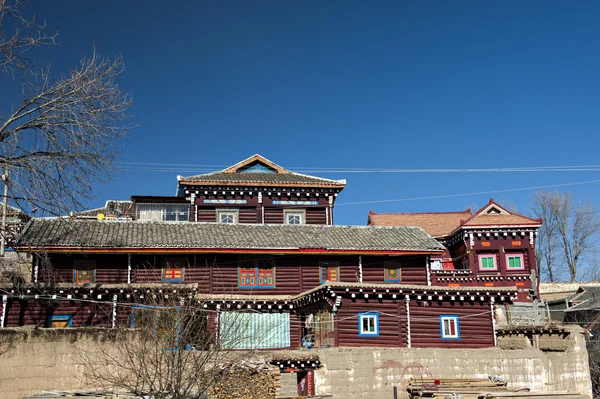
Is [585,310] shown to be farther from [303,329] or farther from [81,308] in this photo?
[81,308]

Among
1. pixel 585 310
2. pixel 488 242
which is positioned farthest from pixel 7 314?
pixel 585 310

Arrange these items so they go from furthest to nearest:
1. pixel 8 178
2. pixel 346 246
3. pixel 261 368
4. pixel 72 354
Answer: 1. pixel 346 246
2. pixel 261 368
3. pixel 72 354
4. pixel 8 178

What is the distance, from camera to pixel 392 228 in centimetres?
3541

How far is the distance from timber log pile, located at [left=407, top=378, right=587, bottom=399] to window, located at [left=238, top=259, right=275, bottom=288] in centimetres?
915

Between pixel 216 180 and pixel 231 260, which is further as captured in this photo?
pixel 216 180

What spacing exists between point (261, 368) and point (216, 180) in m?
15.6

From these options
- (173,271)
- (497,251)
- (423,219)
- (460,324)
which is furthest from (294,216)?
(423,219)

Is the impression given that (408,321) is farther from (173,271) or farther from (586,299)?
(586,299)

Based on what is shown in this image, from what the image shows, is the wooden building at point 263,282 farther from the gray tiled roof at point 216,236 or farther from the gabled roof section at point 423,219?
the gabled roof section at point 423,219

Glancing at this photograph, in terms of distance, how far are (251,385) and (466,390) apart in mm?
8750

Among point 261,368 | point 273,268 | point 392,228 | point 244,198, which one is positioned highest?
point 244,198

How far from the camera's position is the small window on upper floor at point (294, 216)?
124ft

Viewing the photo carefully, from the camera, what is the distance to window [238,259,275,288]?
3091cm

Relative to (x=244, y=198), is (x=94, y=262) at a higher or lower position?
lower
